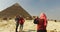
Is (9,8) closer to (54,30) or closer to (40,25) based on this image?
(54,30)

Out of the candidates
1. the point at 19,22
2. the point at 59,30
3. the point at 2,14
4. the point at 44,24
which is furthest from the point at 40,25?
the point at 2,14

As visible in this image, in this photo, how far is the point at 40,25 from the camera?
1390 cm

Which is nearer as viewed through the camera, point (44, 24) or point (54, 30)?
point (44, 24)

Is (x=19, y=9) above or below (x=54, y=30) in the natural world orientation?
above

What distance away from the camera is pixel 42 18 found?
542 inches

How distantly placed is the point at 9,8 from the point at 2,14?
3127 millimetres

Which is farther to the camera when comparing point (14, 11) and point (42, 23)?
point (14, 11)

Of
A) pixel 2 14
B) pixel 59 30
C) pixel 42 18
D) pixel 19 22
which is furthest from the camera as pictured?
pixel 2 14

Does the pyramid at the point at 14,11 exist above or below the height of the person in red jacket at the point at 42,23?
above

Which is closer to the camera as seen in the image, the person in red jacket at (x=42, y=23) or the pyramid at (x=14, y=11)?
the person in red jacket at (x=42, y=23)

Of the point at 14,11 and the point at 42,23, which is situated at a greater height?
the point at 14,11

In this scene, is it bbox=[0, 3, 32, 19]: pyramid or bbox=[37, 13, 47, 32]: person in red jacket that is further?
bbox=[0, 3, 32, 19]: pyramid

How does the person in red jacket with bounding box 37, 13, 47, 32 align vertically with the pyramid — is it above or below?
below

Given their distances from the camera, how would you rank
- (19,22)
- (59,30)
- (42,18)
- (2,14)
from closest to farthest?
(42,18)
(19,22)
(59,30)
(2,14)
